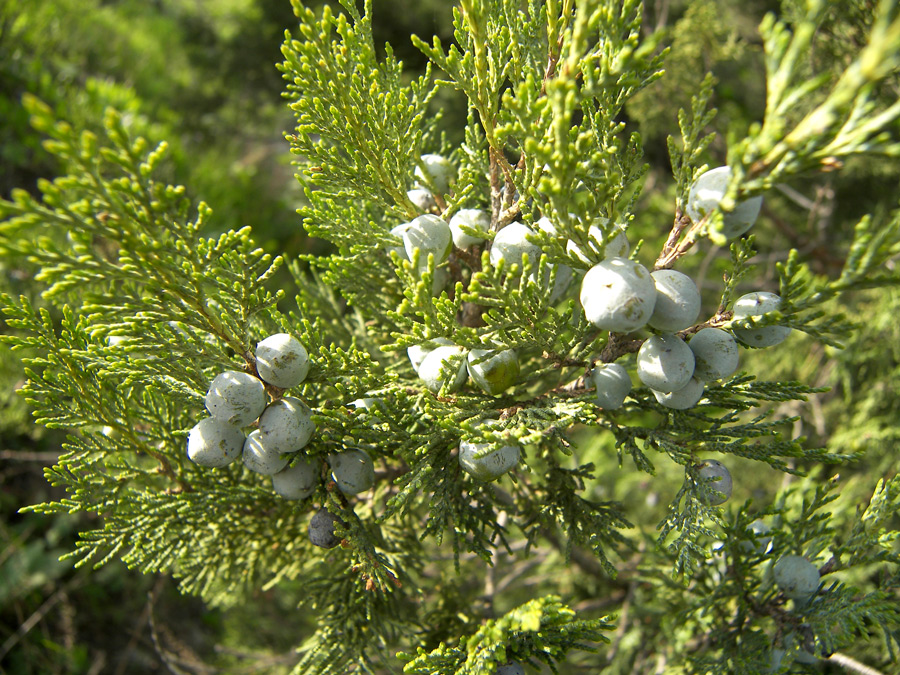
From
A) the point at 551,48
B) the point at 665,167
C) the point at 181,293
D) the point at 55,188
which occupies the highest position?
the point at 551,48

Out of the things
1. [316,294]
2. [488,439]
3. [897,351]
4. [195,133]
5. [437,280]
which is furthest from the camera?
[195,133]

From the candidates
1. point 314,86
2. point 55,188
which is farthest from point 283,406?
point 314,86

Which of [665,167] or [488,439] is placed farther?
[665,167]

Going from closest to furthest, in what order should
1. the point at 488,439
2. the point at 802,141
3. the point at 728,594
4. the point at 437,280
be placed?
1. the point at 802,141
2. the point at 488,439
3. the point at 437,280
4. the point at 728,594

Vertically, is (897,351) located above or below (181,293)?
below

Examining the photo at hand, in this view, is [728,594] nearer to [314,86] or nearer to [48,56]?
[314,86]

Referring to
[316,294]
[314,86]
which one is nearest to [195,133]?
[316,294]
